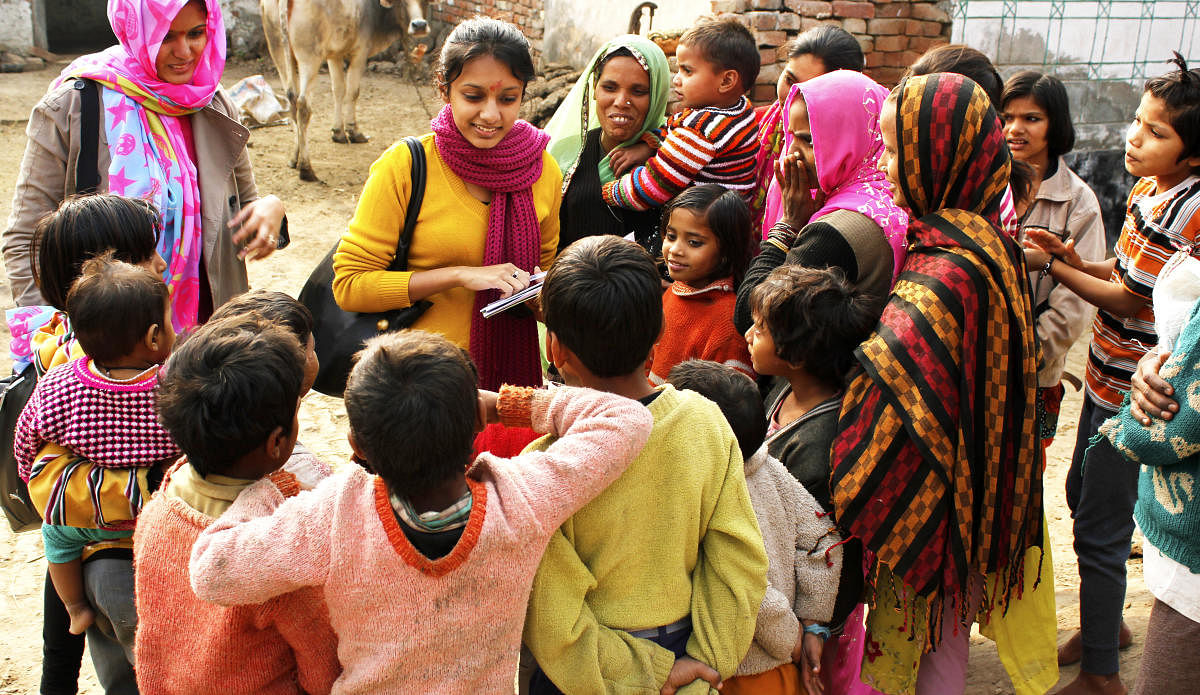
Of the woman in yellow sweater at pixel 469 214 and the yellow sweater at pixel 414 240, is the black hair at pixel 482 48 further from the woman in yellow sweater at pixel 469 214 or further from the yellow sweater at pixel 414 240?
the yellow sweater at pixel 414 240

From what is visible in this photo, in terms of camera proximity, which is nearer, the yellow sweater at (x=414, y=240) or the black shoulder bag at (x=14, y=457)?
the black shoulder bag at (x=14, y=457)

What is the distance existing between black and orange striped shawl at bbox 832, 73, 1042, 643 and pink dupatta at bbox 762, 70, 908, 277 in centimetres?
24

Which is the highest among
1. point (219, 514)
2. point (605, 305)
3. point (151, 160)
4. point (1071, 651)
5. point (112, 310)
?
point (151, 160)

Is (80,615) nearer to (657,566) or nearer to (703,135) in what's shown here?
(657,566)

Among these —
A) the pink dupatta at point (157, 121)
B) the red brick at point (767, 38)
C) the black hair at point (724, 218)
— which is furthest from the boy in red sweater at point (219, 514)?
the red brick at point (767, 38)

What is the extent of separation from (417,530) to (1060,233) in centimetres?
254

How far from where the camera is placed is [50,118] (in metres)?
2.57

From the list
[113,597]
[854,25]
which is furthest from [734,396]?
[854,25]

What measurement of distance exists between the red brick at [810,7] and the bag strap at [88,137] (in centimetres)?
438

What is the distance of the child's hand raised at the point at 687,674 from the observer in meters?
1.83

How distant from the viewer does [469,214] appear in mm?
2609

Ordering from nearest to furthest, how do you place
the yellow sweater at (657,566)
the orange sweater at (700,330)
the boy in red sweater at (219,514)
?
the boy in red sweater at (219,514) < the yellow sweater at (657,566) < the orange sweater at (700,330)

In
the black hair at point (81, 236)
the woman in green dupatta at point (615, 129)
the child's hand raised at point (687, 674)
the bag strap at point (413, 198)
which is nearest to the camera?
the child's hand raised at point (687, 674)

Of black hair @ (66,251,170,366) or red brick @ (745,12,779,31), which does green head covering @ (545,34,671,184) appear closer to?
black hair @ (66,251,170,366)
